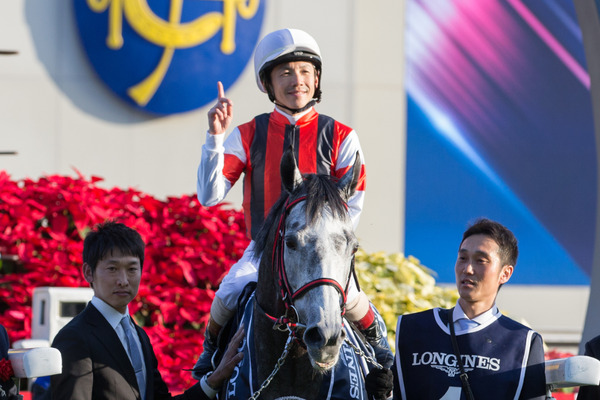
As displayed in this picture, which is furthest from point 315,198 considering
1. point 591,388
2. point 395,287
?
point 395,287

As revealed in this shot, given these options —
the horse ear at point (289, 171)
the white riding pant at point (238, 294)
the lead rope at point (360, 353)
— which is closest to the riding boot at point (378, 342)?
the white riding pant at point (238, 294)

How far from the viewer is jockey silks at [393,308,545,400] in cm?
286

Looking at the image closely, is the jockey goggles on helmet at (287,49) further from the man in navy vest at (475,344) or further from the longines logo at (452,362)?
the longines logo at (452,362)

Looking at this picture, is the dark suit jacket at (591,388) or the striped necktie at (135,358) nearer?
the dark suit jacket at (591,388)

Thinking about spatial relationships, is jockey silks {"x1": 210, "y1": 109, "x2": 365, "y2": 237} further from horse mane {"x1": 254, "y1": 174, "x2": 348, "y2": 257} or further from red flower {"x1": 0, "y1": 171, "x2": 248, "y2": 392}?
red flower {"x1": 0, "y1": 171, "x2": 248, "y2": 392}

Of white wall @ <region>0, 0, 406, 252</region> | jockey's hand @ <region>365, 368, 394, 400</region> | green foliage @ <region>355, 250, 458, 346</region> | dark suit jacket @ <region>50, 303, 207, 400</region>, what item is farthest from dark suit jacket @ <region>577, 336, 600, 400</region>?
white wall @ <region>0, 0, 406, 252</region>

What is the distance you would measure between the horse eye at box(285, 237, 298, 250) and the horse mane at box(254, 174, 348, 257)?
81 mm

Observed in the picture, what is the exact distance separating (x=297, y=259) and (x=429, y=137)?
18.7 feet

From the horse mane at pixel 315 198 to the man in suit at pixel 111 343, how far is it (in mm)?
558

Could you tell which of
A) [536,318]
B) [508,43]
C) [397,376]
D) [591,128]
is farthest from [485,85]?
[397,376]

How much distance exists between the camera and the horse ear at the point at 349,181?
3029 millimetres

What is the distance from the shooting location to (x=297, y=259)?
279 cm

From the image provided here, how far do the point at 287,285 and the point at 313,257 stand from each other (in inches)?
6.6

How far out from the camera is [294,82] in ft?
11.9
